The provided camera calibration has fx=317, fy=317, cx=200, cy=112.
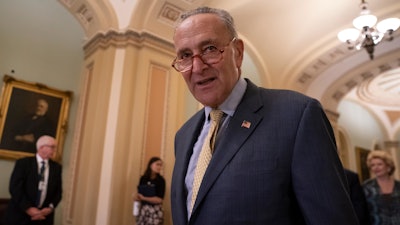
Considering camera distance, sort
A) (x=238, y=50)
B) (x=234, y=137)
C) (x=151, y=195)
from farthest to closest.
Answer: (x=151, y=195)
(x=238, y=50)
(x=234, y=137)

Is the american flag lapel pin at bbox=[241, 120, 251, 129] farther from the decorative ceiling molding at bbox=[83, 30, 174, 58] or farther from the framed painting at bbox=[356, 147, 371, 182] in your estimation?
the framed painting at bbox=[356, 147, 371, 182]

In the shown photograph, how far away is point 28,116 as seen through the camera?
5277 millimetres

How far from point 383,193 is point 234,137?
131 inches

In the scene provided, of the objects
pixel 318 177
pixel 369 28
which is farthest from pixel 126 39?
pixel 318 177

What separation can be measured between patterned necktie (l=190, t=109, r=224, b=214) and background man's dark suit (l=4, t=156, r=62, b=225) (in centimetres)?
325

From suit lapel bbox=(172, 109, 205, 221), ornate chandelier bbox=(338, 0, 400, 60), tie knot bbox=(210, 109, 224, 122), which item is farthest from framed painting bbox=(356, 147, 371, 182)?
tie knot bbox=(210, 109, 224, 122)

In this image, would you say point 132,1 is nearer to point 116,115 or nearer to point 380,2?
point 116,115

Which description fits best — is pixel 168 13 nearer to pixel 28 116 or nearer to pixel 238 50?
pixel 28 116

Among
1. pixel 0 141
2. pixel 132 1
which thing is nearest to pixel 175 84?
pixel 132 1

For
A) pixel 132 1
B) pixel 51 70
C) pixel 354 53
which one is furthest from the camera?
pixel 354 53

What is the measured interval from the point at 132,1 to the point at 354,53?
5.55 m

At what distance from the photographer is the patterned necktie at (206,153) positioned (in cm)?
113

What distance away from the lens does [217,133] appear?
122 centimetres

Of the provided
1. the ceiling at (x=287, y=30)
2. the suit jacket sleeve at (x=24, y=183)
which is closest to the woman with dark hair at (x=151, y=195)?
the suit jacket sleeve at (x=24, y=183)
